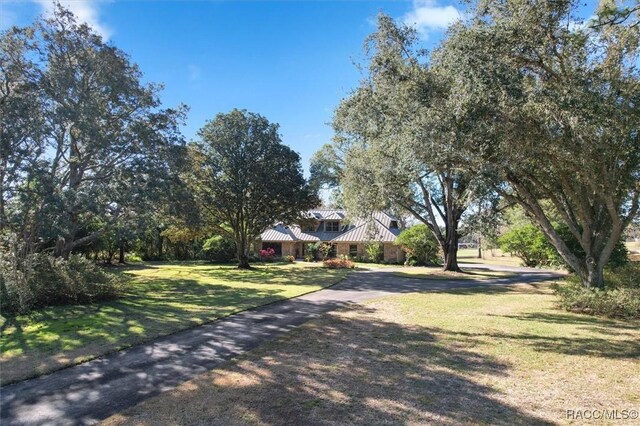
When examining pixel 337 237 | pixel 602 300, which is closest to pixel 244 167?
pixel 337 237

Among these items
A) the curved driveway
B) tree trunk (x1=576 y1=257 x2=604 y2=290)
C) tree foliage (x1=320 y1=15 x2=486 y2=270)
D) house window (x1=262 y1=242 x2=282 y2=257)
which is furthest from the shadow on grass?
house window (x1=262 y1=242 x2=282 y2=257)

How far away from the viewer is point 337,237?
46656mm

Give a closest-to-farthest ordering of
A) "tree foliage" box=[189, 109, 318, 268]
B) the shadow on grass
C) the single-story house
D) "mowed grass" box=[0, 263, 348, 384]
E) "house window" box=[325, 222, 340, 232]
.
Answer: the shadow on grass < "mowed grass" box=[0, 263, 348, 384] < "tree foliage" box=[189, 109, 318, 268] < the single-story house < "house window" box=[325, 222, 340, 232]

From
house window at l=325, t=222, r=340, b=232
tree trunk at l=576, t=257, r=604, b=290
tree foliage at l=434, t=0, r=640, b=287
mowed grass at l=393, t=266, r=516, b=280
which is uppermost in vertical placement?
tree foliage at l=434, t=0, r=640, b=287

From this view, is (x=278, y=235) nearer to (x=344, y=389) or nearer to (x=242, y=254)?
(x=242, y=254)

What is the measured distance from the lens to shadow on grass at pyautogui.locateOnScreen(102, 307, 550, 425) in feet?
16.3

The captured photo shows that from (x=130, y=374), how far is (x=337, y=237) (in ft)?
133

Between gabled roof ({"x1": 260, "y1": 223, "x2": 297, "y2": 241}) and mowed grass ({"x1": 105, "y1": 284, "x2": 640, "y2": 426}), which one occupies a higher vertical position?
gabled roof ({"x1": 260, "y1": 223, "x2": 297, "y2": 241})

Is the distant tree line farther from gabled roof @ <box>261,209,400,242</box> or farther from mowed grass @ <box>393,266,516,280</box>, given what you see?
gabled roof @ <box>261,209,400,242</box>

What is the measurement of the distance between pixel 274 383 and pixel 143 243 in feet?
130

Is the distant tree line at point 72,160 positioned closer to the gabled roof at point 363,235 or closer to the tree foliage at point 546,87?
the tree foliage at point 546,87

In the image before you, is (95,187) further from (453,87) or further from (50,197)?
(453,87)

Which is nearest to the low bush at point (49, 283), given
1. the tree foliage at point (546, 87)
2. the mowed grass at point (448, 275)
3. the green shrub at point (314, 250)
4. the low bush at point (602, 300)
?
the tree foliage at point (546, 87)

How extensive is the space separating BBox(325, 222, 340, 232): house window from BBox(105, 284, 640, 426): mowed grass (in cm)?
3827
